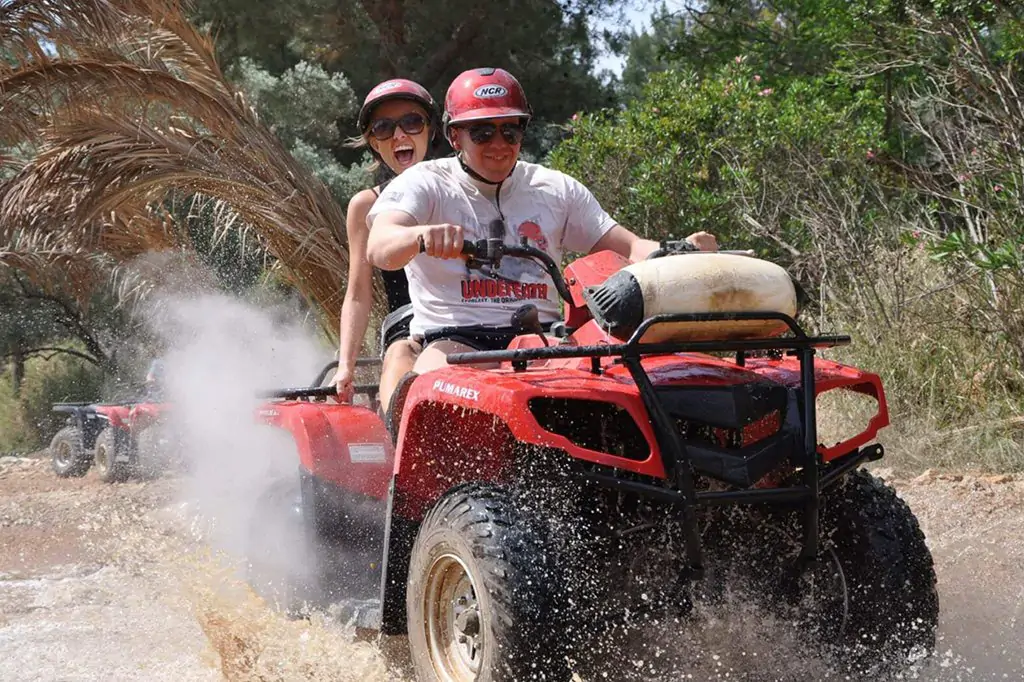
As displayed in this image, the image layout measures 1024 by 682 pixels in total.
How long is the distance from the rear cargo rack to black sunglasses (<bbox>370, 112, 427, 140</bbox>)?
274cm

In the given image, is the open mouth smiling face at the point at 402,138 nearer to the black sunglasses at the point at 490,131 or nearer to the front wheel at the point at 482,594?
the black sunglasses at the point at 490,131

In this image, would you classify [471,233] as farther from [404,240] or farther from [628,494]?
[628,494]

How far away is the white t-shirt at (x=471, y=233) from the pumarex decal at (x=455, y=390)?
719 mm

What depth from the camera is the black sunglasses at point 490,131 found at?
4285 mm

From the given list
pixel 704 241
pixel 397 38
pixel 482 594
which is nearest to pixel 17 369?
pixel 397 38

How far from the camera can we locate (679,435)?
3.22m

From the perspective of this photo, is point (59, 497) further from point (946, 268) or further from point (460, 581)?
point (460, 581)

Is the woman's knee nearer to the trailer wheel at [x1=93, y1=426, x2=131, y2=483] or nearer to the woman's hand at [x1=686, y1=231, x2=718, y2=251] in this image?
the woman's hand at [x1=686, y1=231, x2=718, y2=251]

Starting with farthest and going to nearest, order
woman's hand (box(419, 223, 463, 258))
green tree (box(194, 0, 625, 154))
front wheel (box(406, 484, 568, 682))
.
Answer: green tree (box(194, 0, 625, 154)) → woman's hand (box(419, 223, 463, 258)) → front wheel (box(406, 484, 568, 682))

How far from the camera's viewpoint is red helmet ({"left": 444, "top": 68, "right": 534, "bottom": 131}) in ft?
13.9

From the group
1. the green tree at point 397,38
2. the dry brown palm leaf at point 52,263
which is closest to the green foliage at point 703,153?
the dry brown palm leaf at point 52,263

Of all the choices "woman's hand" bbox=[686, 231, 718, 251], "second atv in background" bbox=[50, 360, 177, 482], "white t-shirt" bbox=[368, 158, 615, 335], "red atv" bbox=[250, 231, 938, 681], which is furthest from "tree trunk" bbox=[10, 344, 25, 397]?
"woman's hand" bbox=[686, 231, 718, 251]

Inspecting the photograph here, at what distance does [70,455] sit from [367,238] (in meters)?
9.27

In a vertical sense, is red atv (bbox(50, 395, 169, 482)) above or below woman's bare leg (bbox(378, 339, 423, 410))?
below
